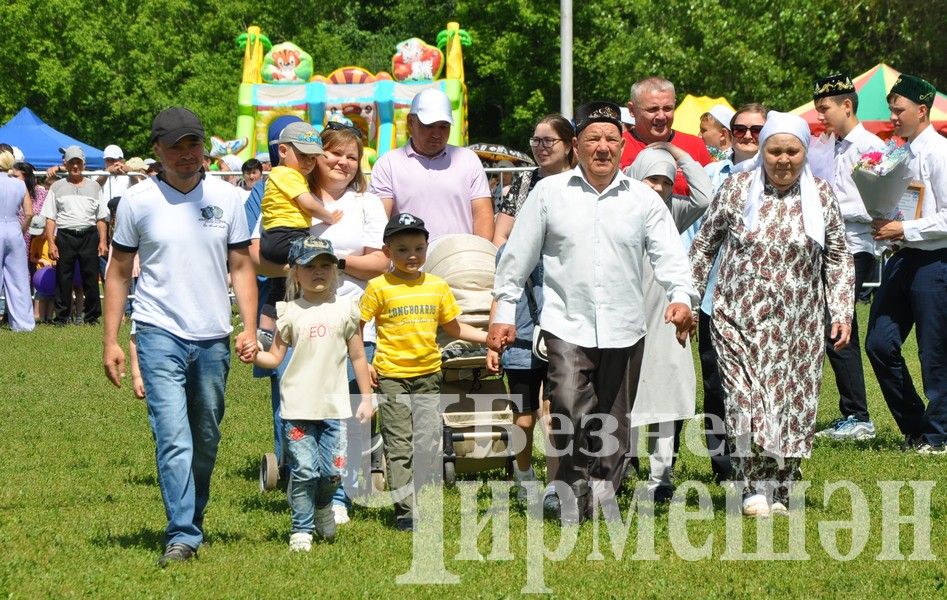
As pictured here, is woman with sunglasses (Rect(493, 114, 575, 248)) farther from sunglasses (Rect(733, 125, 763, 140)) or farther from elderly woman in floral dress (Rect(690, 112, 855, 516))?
sunglasses (Rect(733, 125, 763, 140))

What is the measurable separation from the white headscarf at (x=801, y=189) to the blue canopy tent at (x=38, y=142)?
85.1 ft

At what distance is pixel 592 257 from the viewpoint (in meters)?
7.38

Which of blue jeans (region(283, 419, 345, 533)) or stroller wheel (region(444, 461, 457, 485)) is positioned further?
stroller wheel (region(444, 461, 457, 485))

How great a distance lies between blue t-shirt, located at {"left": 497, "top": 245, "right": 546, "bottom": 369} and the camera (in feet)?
27.6

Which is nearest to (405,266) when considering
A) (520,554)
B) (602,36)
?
(520,554)

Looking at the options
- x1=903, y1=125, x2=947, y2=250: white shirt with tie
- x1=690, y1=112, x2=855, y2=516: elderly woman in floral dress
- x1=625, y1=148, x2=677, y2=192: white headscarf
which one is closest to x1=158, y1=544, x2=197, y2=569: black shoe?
x1=690, y1=112, x2=855, y2=516: elderly woman in floral dress

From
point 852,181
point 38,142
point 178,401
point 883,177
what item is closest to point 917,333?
point 852,181

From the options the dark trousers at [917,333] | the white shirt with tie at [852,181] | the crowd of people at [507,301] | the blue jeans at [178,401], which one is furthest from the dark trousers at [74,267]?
the blue jeans at [178,401]

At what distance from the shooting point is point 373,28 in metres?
67.4

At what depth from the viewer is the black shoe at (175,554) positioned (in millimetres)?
6762

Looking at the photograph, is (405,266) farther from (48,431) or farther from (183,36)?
(183,36)

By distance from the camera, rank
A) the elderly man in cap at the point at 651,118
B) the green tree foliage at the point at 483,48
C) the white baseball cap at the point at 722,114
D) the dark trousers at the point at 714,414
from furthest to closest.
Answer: the green tree foliage at the point at 483,48 → the white baseball cap at the point at 722,114 → the dark trousers at the point at 714,414 → the elderly man in cap at the point at 651,118

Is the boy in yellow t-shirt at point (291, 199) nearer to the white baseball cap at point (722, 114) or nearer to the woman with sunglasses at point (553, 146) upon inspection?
the woman with sunglasses at point (553, 146)

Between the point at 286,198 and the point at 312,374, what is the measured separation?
1.19 meters
